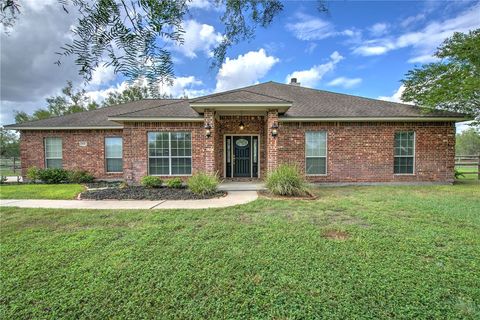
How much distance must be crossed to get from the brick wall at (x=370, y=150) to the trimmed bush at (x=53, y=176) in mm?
10646

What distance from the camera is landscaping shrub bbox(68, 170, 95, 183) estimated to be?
10922 mm

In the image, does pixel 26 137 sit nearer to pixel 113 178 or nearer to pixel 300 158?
pixel 113 178

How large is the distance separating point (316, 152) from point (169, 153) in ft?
21.9

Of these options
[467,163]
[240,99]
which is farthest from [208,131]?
[467,163]

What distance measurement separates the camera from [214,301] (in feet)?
7.32

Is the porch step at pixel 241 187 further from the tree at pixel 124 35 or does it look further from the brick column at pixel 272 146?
the tree at pixel 124 35

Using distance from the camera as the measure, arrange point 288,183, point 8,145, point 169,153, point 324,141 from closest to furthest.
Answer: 1. point 288,183
2. point 169,153
3. point 324,141
4. point 8,145

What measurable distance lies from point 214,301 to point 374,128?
10.3m

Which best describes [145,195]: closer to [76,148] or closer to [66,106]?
[76,148]

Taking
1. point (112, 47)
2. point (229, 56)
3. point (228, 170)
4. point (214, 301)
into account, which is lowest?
point (214, 301)

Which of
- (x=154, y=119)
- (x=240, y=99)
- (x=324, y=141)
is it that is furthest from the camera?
(x=324, y=141)

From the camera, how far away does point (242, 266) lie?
113 inches

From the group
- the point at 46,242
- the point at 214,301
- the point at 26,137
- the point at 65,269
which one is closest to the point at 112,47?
the point at 214,301

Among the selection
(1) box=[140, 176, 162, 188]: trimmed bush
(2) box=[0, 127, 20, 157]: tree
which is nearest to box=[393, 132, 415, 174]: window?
(1) box=[140, 176, 162, 188]: trimmed bush
